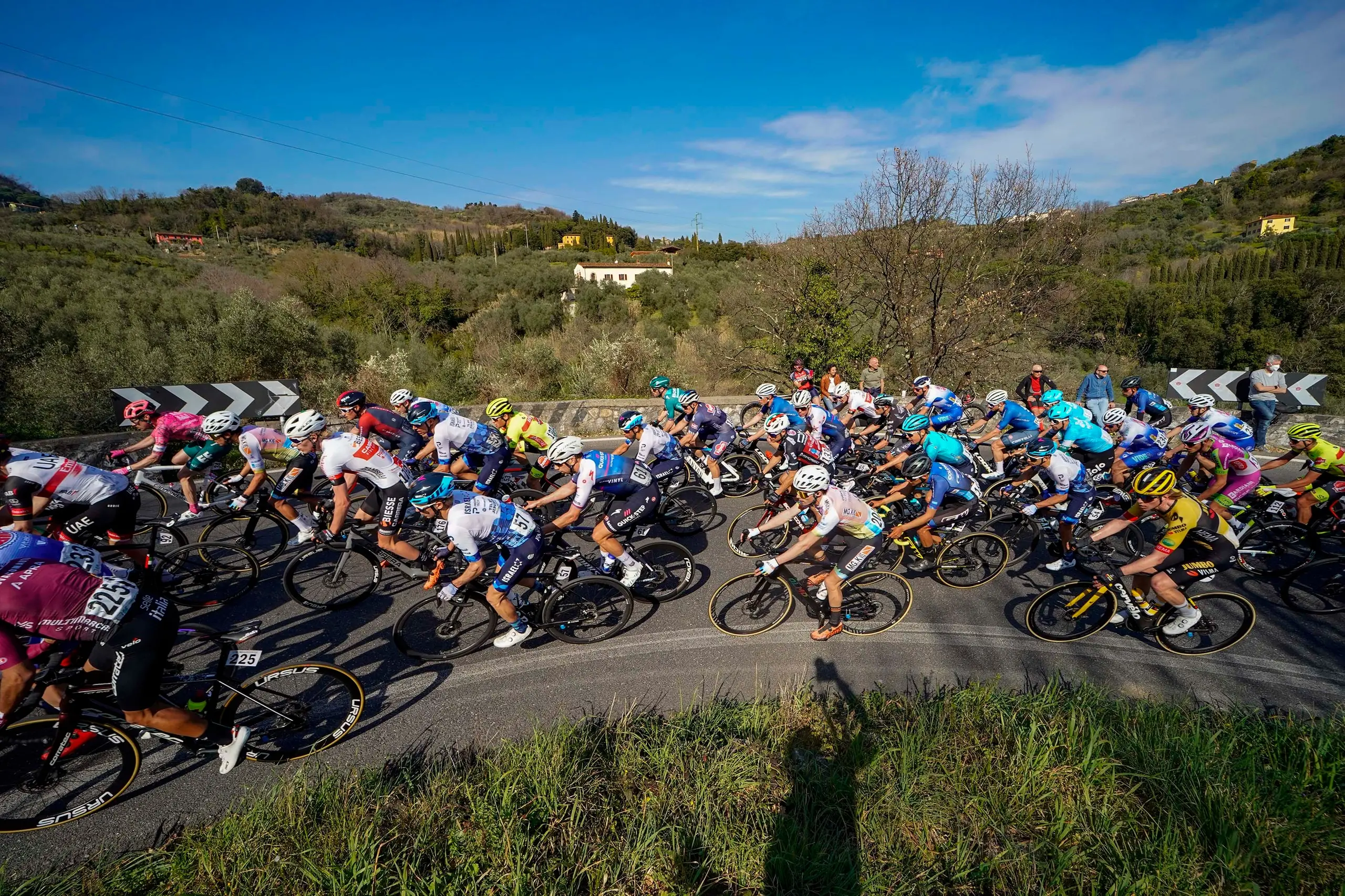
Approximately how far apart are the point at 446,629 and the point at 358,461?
2049mm

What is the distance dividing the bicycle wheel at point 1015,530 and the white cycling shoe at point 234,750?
7.11 meters

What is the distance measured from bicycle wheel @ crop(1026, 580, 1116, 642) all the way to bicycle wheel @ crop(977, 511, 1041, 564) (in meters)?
1.07

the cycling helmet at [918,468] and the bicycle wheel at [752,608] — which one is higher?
the cycling helmet at [918,468]

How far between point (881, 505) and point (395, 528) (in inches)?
214

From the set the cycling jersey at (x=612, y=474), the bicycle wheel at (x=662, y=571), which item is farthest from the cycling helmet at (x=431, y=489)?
the bicycle wheel at (x=662, y=571)

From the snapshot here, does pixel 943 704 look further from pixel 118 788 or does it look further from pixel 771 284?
pixel 771 284

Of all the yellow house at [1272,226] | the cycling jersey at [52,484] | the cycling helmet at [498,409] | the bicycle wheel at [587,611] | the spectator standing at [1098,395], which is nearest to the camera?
the cycling jersey at [52,484]

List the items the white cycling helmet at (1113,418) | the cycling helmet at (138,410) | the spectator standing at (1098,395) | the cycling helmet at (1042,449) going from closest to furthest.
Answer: the cycling helmet at (138,410) → the cycling helmet at (1042,449) → the white cycling helmet at (1113,418) → the spectator standing at (1098,395)

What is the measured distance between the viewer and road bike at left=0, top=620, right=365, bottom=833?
11.0ft

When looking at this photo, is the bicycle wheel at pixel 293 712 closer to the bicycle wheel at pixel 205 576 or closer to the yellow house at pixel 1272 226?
the bicycle wheel at pixel 205 576

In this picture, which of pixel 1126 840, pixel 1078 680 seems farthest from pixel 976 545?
pixel 1126 840

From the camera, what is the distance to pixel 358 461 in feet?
18.2

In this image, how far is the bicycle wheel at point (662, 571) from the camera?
224 inches

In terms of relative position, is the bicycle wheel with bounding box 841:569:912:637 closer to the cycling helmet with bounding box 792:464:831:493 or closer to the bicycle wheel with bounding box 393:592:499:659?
the cycling helmet with bounding box 792:464:831:493
